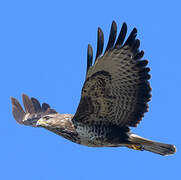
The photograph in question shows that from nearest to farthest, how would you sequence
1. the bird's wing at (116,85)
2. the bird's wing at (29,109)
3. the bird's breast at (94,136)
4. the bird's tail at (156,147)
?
the bird's wing at (116,85)
the bird's breast at (94,136)
the bird's tail at (156,147)
the bird's wing at (29,109)

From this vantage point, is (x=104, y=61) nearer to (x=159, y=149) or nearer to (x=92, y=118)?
(x=92, y=118)

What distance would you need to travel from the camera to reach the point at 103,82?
27.7ft

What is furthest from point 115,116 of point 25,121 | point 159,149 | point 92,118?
point 25,121

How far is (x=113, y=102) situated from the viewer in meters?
8.78

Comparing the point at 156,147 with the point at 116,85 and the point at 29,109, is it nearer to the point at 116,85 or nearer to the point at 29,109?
the point at 116,85

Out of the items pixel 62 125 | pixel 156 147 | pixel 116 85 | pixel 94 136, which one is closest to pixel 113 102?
pixel 116 85

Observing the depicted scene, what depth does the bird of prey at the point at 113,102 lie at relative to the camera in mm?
8281

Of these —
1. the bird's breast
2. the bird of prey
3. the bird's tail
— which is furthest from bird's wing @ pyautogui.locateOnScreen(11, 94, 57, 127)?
the bird's tail

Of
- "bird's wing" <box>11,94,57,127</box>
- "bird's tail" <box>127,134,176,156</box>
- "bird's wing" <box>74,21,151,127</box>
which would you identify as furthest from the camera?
"bird's wing" <box>11,94,57,127</box>

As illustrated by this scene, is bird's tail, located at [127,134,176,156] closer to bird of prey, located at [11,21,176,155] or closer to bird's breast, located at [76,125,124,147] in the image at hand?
bird of prey, located at [11,21,176,155]

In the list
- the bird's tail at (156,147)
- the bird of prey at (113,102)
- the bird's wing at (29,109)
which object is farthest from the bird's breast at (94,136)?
the bird's wing at (29,109)

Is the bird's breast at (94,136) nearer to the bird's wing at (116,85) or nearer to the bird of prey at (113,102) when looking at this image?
the bird of prey at (113,102)

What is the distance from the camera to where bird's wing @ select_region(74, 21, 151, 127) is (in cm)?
825

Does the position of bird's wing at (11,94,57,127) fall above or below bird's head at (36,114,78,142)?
above
